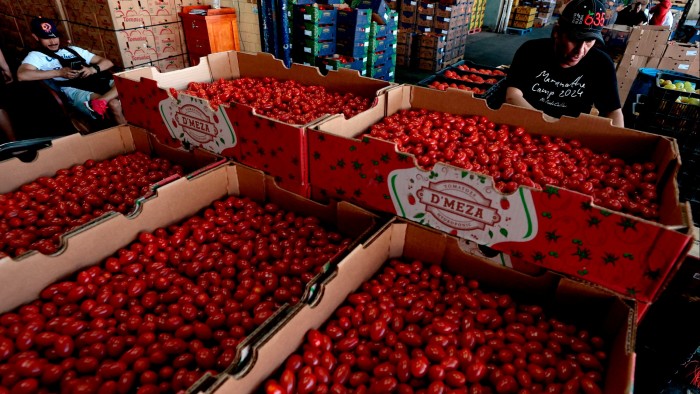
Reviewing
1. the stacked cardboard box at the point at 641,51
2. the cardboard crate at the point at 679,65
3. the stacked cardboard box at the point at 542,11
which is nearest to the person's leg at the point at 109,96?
the stacked cardboard box at the point at 641,51

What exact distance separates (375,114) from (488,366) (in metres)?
1.81

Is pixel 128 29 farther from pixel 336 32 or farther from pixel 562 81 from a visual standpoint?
pixel 562 81

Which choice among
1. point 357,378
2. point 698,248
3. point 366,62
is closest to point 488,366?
point 357,378

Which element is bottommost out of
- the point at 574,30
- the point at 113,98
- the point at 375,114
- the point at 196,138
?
the point at 113,98

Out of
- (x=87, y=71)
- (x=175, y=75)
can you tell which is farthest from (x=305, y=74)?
(x=87, y=71)

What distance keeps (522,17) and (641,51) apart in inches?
375

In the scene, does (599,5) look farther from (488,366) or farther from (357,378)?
(357,378)

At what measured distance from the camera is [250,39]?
23.9ft

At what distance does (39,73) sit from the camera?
4.55 meters

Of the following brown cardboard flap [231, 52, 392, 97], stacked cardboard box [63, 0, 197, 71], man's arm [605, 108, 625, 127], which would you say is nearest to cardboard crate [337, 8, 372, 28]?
brown cardboard flap [231, 52, 392, 97]

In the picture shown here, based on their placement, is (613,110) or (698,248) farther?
(613,110)

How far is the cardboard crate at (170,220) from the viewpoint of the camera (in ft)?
5.97

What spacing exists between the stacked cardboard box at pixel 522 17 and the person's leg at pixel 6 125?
1558cm

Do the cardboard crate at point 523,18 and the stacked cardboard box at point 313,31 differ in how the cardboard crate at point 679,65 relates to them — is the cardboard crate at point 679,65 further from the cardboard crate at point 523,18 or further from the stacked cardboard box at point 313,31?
the cardboard crate at point 523,18
